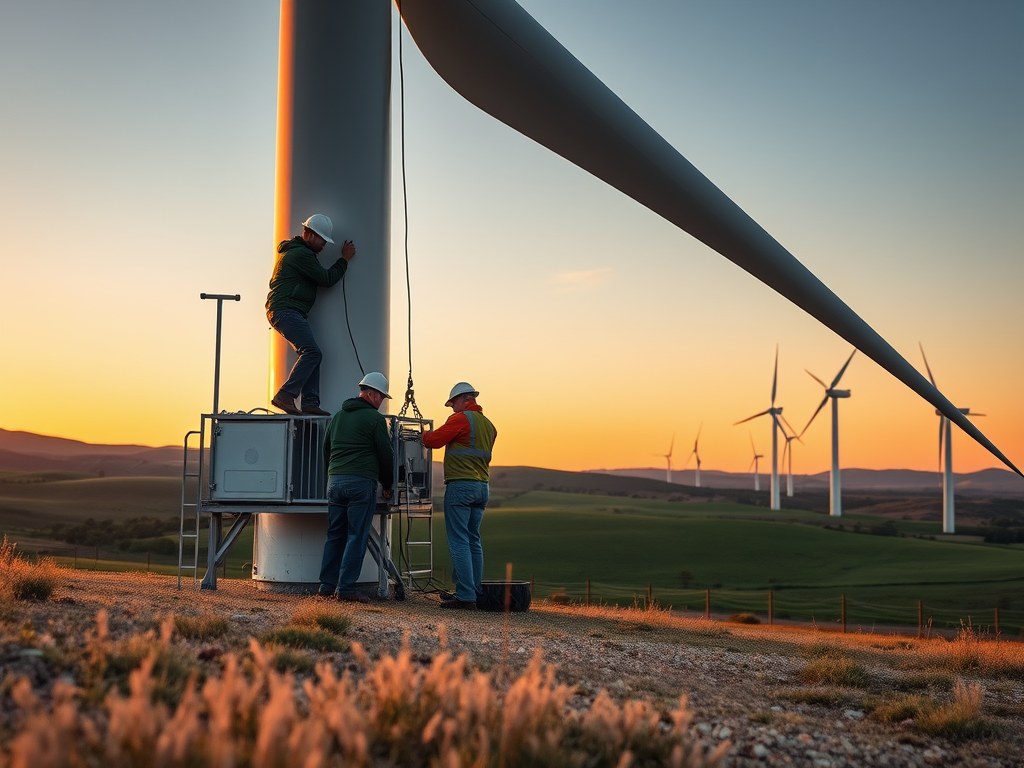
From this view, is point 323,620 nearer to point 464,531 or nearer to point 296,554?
point 464,531

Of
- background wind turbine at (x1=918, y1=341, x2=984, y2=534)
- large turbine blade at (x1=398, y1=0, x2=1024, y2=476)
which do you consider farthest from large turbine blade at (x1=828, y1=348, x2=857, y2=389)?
large turbine blade at (x1=398, y1=0, x2=1024, y2=476)

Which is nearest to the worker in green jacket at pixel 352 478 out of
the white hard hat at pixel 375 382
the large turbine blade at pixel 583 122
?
the white hard hat at pixel 375 382

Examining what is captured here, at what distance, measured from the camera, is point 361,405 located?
38.9ft

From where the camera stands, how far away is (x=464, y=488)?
483 inches

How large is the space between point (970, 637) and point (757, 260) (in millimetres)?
5674

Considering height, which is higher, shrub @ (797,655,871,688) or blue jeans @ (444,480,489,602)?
blue jeans @ (444,480,489,602)

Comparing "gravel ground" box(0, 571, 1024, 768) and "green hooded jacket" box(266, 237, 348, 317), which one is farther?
"green hooded jacket" box(266, 237, 348, 317)

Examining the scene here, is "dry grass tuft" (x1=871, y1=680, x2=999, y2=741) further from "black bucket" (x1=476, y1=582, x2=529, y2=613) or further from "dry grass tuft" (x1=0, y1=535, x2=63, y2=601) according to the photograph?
"dry grass tuft" (x1=0, y1=535, x2=63, y2=601)

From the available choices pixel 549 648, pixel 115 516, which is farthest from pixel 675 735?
pixel 115 516

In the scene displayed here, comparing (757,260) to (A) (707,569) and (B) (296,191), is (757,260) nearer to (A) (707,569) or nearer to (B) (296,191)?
(B) (296,191)

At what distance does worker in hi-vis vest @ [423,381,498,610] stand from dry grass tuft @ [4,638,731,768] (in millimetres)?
6991

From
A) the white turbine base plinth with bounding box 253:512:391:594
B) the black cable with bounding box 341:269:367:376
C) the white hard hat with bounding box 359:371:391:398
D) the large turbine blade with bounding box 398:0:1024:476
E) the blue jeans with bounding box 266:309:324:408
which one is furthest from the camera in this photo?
the black cable with bounding box 341:269:367:376

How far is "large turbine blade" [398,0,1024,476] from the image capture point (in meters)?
12.0

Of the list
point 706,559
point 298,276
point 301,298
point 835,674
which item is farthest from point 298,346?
point 706,559
